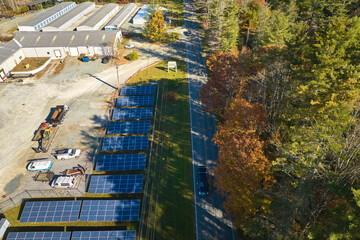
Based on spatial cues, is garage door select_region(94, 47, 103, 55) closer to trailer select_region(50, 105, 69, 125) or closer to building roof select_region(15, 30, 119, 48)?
building roof select_region(15, 30, 119, 48)

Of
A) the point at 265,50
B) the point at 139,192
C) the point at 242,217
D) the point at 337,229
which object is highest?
the point at 265,50

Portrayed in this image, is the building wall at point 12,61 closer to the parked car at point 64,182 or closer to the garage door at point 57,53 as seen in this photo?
the garage door at point 57,53

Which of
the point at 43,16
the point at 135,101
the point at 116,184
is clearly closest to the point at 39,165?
the point at 116,184

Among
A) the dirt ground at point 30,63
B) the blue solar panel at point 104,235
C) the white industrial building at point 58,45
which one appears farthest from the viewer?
the white industrial building at point 58,45

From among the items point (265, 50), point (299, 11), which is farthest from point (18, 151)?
point (299, 11)

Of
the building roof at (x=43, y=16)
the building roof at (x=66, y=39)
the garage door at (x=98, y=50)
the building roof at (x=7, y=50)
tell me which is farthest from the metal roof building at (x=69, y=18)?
the garage door at (x=98, y=50)

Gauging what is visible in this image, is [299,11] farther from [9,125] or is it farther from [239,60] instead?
[9,125]
